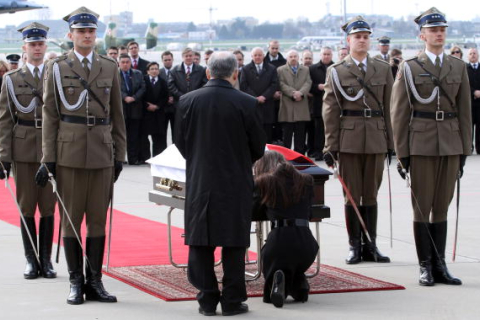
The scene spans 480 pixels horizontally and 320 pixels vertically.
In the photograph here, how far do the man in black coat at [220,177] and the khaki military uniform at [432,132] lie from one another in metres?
1.62

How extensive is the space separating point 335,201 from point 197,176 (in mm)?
6459

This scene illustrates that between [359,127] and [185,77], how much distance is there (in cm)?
968

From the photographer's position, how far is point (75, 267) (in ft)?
24.2

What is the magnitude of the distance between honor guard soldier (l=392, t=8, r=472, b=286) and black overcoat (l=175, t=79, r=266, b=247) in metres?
1.64

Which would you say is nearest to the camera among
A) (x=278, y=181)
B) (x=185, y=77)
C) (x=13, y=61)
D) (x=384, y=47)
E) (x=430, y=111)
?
(x=278, y=181)

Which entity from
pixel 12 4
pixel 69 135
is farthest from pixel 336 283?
pixel 12 4

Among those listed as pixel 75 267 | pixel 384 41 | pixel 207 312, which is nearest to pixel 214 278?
pixel 207 312

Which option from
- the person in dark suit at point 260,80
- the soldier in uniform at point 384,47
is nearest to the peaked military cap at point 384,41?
the soldier in uniform at point 384,47

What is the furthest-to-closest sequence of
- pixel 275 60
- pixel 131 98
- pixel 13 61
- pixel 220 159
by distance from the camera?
pixel 275 60 → pixel 131 98 → pixel 13 61 → pixel 220 159

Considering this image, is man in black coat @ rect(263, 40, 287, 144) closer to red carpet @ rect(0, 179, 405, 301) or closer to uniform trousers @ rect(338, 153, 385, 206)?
red carpet @ rect(0, 179, 405, 301)

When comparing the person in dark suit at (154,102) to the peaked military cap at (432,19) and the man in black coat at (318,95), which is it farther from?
the peaked military cap at (432,19)

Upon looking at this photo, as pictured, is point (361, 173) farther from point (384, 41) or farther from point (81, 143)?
point (384, 41)

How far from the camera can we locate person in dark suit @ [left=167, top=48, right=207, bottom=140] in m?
18.2

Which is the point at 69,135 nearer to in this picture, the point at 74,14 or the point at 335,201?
the point at 74,14
